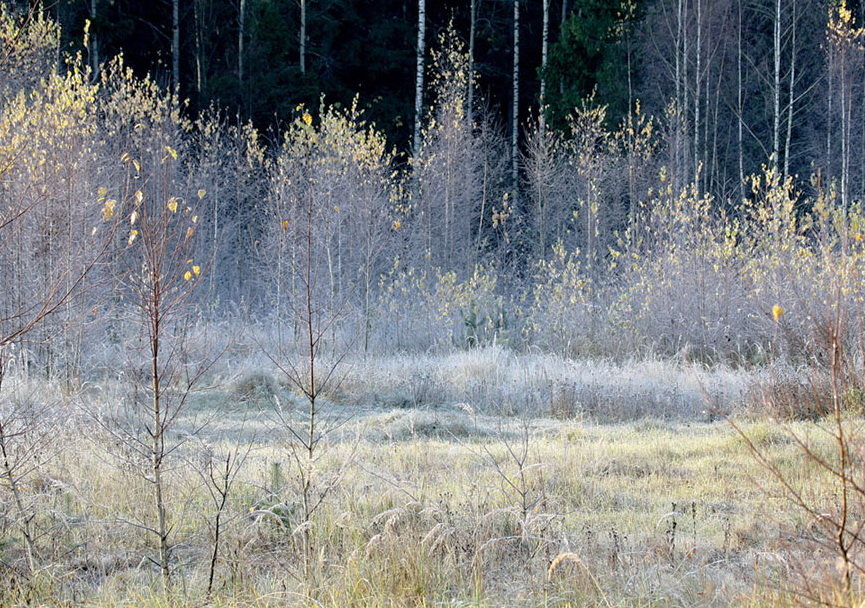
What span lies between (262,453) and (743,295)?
28.2 feet

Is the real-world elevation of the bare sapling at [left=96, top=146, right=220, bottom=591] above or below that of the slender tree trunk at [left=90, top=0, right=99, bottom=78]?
below

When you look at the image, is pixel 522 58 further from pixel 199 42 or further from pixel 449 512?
pixel 449 512

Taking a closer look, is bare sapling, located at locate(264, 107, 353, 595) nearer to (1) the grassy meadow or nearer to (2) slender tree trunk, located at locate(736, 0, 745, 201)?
(1) the grassy meadow

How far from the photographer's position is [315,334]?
13797 mm

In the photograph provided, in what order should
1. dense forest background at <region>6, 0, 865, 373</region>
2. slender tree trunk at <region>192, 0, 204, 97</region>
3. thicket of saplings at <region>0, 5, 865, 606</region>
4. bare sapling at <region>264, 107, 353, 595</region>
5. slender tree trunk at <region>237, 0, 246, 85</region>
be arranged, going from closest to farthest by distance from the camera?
thicket of saplings at <region>0, 5, 865, 606</region> → bare sapling at <region>264, 107, 353, 595</region> → dense forest background at <region>6, 0, 865, 373</region> → slender tree trunk at <region>237, 0, 246, 85</region> → slender tree trunk at <region>192, 0, 204, 97</region>

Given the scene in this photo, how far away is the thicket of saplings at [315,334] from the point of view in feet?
14.5

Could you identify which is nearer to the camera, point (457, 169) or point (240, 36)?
→ point (457, 169)

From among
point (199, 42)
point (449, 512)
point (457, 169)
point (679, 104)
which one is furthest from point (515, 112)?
point (449, 512)

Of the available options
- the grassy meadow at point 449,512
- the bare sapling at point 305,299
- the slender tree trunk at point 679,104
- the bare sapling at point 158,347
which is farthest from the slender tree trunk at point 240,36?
the bare sapling at point 158,347

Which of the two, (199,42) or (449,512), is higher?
(199,42)

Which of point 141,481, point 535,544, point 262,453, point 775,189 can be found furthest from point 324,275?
point 535,544

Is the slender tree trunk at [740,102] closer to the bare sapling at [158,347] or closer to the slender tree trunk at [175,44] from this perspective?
the slender tree trunk at [175,44]

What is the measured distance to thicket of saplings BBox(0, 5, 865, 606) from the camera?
4.41 metres

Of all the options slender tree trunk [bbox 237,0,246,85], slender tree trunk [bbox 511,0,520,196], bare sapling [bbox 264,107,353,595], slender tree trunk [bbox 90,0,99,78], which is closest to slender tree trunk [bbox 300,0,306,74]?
slender tree trunk [bbox 237,0,246,85]
